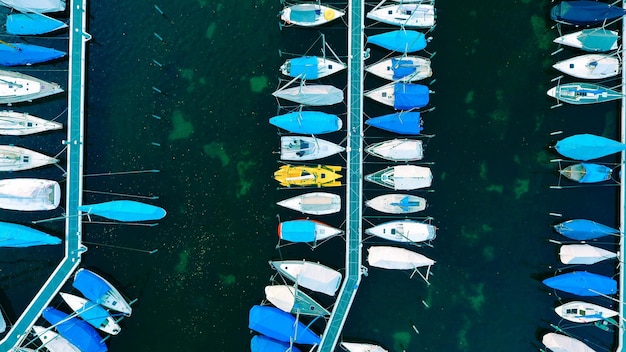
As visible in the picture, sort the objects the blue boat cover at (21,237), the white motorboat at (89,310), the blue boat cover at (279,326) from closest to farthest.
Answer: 1. the blue boat cover at (21,237)
2. the blue boat cover at (279,326)
3. the white motorboat at (89,310)

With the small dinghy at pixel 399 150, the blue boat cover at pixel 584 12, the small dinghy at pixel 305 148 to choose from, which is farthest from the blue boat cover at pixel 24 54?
the blue boat cover at pixel 584 12

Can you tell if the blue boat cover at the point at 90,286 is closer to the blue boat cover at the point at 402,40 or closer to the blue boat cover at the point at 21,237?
the blue boat cover at the point at 21,237

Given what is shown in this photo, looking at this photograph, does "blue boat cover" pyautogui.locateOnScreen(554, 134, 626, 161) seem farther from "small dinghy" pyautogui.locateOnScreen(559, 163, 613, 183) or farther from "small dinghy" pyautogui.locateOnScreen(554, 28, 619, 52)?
"small dinghy" pyautogui.locateOnScreen(554, 28, 619, 52)

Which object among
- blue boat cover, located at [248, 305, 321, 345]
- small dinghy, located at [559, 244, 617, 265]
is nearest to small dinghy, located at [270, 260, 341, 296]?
blue boat cover, located at [248, 305, 321, 345]

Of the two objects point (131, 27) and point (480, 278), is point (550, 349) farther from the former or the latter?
point (131, 27)

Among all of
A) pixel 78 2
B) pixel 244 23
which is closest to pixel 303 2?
pixel 244 23

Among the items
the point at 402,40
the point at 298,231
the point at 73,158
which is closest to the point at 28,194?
the point at 73,158
